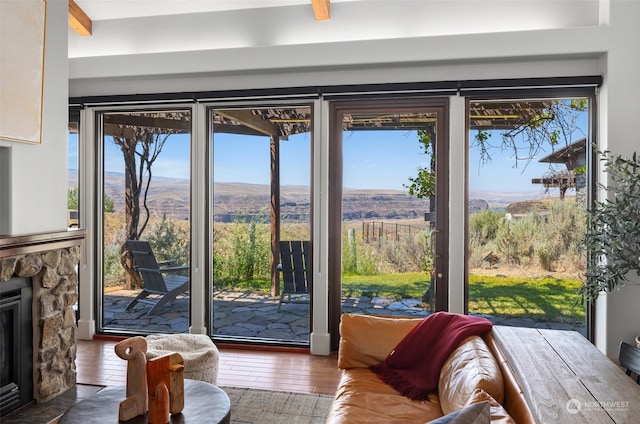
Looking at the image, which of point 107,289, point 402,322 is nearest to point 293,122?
point 402,322

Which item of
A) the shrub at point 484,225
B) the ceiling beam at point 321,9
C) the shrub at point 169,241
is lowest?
the shrub at point 169,241

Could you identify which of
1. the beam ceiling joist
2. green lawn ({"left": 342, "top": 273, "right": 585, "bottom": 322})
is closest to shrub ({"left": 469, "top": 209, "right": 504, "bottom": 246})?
green lawn ({"left": 342, "top": 273, "right": 585, "bottom": 322})

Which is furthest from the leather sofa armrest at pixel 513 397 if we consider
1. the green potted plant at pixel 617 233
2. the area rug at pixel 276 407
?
the green potted plant at pixel 617 233

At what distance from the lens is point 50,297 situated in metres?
3.24

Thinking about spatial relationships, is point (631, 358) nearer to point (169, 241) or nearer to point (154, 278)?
point (169, 241)

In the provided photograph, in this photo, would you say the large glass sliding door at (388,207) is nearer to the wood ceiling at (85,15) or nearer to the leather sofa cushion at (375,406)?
the wood ceiling at (85,15)

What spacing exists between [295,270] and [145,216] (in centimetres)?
164

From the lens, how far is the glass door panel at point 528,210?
3861 mm

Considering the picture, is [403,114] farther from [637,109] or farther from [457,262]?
[637,109]

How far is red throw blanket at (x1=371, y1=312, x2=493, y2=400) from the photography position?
7.52ft

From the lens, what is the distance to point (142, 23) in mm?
4395

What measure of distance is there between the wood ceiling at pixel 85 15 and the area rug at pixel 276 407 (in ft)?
10.3

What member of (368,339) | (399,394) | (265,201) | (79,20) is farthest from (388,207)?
(79,20)

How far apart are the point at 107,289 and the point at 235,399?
88.6 inches
